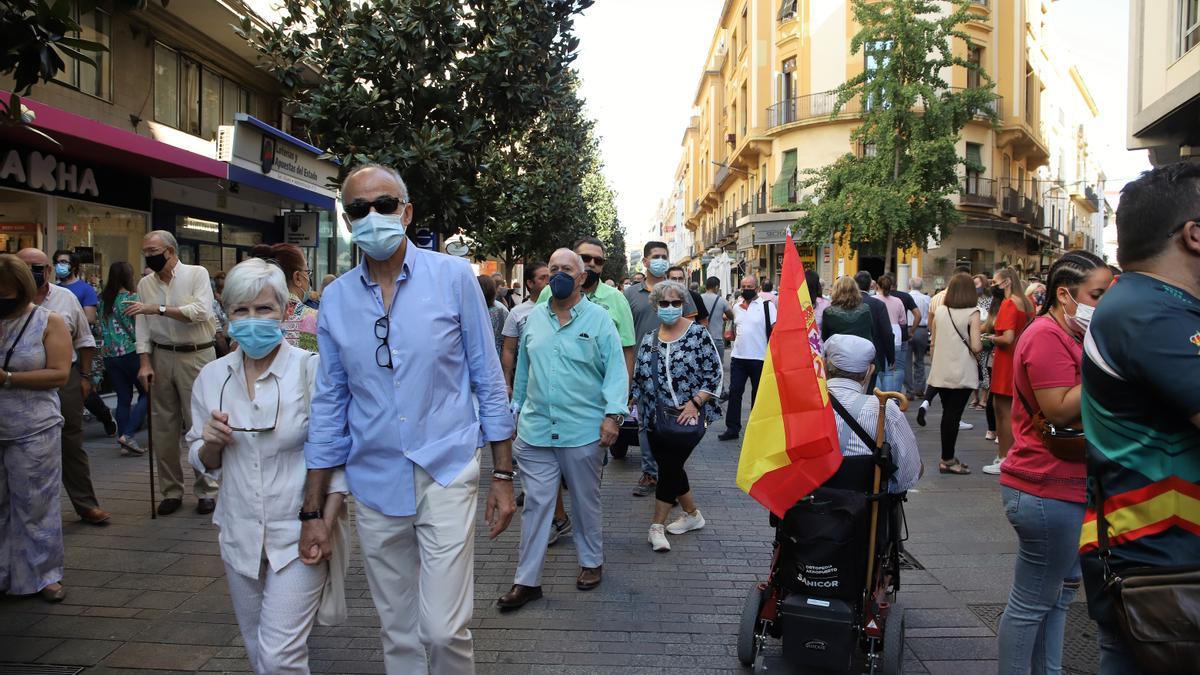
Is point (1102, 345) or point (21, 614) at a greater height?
point (1102, 345)

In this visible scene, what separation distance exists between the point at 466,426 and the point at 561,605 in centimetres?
213

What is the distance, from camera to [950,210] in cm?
2645

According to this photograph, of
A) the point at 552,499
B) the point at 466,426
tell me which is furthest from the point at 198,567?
the point at 466,426

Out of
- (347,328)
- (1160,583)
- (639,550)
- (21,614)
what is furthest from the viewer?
(639,550)

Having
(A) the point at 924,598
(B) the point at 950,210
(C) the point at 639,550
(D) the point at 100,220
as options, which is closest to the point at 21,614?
(C) the point at 639,550

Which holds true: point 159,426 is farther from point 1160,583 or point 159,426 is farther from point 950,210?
point 950,210

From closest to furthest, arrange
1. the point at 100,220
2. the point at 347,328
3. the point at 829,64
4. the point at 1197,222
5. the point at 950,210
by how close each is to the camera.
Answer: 1. the point at 1197,222
2. the point at 347,328
3. the point at 100,220
4. the point at 950,210
5. the point at 829,64

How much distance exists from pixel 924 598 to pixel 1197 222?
134 inches

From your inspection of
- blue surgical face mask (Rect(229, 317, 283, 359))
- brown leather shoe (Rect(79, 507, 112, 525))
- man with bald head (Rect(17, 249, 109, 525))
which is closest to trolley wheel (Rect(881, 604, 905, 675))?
blue surgical face mask (Rect(229, 317, 283, 359))

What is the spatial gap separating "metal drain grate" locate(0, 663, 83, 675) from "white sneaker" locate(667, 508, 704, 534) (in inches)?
149

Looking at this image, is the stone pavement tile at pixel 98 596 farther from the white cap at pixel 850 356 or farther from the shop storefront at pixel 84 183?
the shop storefront at pixel 84 183

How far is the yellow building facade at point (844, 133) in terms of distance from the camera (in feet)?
110

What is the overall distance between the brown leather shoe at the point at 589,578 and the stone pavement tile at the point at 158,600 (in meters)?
2.29

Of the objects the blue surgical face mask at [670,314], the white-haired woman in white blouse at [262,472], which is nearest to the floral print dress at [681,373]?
the blue surgical face mask at [670,314]
